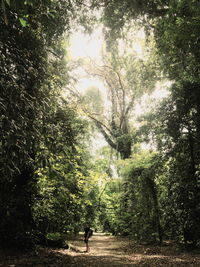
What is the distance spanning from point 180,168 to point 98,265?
17.4 feet

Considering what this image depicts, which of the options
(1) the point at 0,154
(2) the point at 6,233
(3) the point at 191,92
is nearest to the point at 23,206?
(2) the point at 6,233

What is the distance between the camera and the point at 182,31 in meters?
5.59

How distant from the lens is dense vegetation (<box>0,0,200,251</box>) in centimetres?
476

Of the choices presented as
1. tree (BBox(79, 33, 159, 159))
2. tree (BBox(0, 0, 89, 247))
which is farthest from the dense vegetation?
tree (BBox(79, 33, 159, 159))

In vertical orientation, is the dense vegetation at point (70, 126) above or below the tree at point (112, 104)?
below

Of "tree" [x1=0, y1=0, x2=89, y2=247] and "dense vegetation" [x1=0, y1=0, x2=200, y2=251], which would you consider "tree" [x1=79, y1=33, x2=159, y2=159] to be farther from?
"tree" [x1=0, y1=0, x2=89, y2=247]

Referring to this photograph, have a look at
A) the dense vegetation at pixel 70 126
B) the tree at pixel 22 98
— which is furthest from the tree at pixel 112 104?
the tree at pixel 22 98

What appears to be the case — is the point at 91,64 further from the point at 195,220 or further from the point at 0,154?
the point at 0,154

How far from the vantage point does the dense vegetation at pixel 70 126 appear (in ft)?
15.6

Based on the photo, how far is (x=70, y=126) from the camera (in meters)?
7.96

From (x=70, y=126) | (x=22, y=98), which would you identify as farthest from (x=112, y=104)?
(x=22, y=98)

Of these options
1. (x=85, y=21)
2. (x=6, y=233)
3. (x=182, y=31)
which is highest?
(x=85, y=21)

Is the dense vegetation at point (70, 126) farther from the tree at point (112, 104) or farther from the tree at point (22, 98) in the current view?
the tree at point (112, 104)

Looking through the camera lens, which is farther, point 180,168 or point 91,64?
point 91,64
